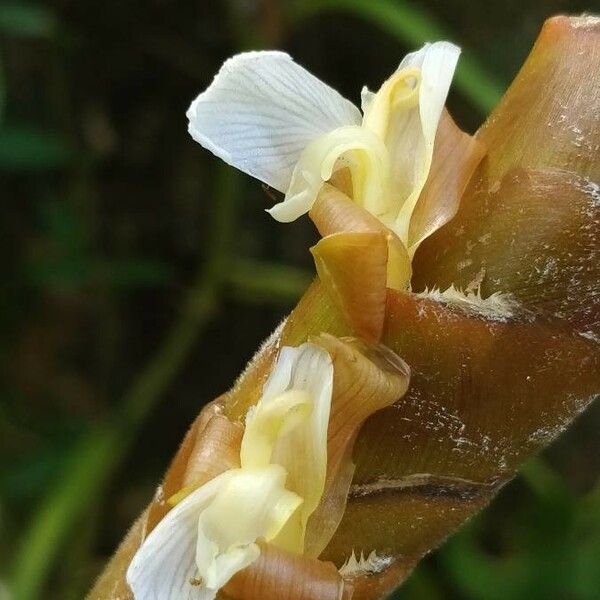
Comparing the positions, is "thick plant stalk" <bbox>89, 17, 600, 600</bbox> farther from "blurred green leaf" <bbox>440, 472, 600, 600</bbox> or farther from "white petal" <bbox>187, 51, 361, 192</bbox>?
"blurred green leaf" <bbox>440, 472, 600, 600</bbox>

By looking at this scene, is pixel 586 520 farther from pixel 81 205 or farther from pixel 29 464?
pixel 81 205

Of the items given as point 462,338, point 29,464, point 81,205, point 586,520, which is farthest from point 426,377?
point 81,205

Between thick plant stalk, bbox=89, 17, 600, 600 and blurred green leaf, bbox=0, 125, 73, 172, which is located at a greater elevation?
thick plant stalk, bbox=89, 17, 600, 600

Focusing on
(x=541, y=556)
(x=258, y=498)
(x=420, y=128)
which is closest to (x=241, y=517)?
(x=258, y=498)

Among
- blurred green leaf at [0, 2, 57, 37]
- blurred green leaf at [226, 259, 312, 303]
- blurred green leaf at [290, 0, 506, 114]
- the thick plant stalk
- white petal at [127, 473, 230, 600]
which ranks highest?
blurred green leaf at [290, 0, 506, 114]

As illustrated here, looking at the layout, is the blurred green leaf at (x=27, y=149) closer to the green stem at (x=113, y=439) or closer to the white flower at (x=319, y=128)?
the green stem at (x=113, y=439)

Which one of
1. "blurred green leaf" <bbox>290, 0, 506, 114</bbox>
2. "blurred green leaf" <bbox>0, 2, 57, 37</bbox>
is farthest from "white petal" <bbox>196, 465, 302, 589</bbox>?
"blurred green leaf" <bbox>0, 2, 57, 37</bbox>

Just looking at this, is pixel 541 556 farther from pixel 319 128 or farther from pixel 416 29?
pixel 319 128
